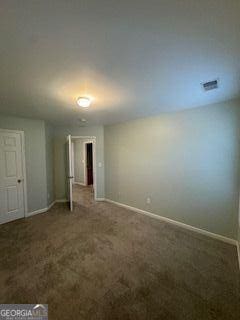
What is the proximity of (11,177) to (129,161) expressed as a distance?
9.07 feet

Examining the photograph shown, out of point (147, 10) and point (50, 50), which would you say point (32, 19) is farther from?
point (147, 10)

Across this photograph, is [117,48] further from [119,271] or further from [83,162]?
[83,162]

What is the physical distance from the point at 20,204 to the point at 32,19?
12.1 ft

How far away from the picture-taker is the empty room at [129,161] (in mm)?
1085

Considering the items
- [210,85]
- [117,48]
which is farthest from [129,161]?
[117,48]

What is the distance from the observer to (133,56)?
4.52 ft

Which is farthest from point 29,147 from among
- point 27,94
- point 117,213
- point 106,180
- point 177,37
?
point 177,37

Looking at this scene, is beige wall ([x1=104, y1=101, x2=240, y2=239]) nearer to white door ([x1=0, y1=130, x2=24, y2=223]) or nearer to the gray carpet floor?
the gray carpet floor

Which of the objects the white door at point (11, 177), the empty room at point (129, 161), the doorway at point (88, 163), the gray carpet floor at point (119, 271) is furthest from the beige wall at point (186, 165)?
the doorway at point (88, 163)

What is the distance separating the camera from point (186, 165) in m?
3.05

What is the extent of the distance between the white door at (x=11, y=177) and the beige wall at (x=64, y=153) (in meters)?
1.27

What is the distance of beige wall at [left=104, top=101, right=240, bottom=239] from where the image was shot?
101 inches

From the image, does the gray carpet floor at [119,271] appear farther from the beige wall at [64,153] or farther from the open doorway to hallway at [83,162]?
the open doorway to hallway at [83,162]

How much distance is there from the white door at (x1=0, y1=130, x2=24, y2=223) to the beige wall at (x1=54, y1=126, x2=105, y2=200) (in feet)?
4.17
